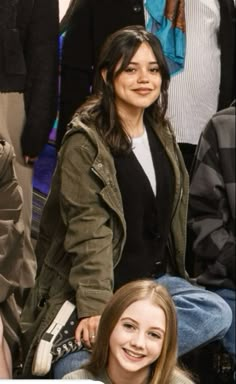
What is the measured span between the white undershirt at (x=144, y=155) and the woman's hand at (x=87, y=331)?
0.27 m

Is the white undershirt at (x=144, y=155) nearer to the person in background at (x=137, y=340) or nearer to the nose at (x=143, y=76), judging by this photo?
the nose at (x=143, y=76)

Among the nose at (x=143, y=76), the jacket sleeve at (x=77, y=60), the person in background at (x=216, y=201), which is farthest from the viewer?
the jacket sleeve at (x=77, y=60)

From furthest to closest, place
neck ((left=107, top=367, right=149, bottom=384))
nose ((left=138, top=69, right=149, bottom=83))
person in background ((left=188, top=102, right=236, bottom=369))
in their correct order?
1. nose ((left=138, top=69, right=149, bottom=83))
2. neck ((left=107, top=367, right=149, bottom=384))
3. person in background ((left=188, top=102, right=236, bottom=369))

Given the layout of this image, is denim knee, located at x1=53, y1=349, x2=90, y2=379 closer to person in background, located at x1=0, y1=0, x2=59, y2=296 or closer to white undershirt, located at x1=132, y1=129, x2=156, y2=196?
person in background, located at x1=0, y1=0, x2=59, y2=296

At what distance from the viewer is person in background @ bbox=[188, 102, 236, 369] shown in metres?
1.93

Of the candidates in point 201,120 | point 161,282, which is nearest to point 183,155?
point 201,120

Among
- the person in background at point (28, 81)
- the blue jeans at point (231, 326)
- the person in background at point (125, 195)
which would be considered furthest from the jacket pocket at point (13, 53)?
the blue jeans at point (231, 326)

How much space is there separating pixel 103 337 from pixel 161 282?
22 centimetres

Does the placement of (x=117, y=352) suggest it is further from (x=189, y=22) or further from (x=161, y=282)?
(x=189, y=22)

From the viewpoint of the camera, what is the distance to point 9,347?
2.29 m

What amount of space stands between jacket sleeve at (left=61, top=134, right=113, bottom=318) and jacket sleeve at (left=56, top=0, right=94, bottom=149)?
15 cm

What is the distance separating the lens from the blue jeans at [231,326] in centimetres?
205

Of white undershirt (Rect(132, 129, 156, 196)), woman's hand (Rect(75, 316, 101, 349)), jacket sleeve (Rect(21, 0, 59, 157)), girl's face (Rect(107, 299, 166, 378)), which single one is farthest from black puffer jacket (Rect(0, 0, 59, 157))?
girl's face (Rect(107, 299, 166, 378))

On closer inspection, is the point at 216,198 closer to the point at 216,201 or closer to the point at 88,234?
the point at 216,201
